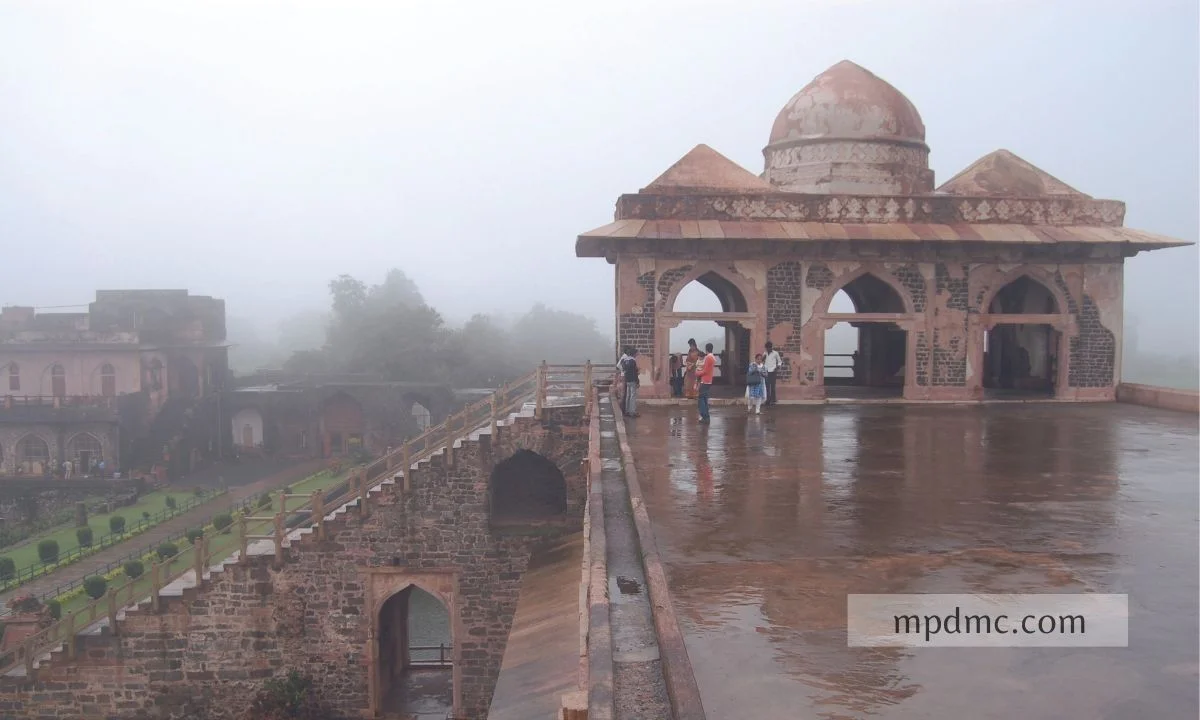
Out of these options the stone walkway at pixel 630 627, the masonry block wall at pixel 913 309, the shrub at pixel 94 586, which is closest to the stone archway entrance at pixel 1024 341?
the masonry block wall at pixel 913 309

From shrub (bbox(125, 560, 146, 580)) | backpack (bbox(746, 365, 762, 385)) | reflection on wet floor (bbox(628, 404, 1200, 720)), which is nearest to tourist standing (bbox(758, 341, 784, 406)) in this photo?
backpack (bbox(746, 365, 762, 385))

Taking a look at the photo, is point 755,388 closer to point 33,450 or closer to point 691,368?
point 691,368

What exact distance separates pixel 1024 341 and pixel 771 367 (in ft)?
23.7

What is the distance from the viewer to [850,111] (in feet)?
58.1

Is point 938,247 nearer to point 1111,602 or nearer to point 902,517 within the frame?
point 902,517

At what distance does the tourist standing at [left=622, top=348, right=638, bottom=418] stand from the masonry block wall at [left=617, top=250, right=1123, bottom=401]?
2.37m

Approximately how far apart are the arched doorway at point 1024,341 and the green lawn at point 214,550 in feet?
46.8

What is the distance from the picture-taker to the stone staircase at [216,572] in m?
14.7

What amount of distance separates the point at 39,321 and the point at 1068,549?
44229 millimetres

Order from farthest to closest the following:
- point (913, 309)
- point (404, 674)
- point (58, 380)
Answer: point (58, 380) < point (404, 674) < point (913, 309)

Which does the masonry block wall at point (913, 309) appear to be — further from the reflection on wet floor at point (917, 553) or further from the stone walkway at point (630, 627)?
the stone walkway at point (630, 627)

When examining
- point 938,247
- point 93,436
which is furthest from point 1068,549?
point 93,436

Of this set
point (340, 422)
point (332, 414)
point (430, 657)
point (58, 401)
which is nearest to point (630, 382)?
point (430, 657)

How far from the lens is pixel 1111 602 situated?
5043mm
